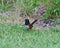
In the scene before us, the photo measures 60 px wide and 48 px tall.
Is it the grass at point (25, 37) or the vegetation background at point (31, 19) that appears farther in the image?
the vegetation background at point (31, 19)

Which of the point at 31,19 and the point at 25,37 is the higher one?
the point at 25,37

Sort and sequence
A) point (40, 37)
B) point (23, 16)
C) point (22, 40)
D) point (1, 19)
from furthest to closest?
point (23, 16)
point (1, 19)
point (40, 37)
point (22, 40)

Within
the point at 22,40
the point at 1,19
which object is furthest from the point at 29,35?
the point at 1,19

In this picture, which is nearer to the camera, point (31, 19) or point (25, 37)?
point (25, 37)

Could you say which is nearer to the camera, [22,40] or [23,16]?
[22,40]

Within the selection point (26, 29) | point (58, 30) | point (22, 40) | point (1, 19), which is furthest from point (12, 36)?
point (1, 19)

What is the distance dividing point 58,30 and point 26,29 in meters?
0.93

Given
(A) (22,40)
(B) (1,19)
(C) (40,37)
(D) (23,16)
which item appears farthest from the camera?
(D) (23,16)

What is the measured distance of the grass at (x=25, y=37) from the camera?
17.1 ft

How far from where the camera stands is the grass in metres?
5.20

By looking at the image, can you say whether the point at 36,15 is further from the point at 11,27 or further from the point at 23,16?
the point at 11,27

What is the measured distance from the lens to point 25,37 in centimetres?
598

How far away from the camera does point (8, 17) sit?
8617 mm

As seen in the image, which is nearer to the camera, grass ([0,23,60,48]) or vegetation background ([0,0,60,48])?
grass ([0,23,60,48])
